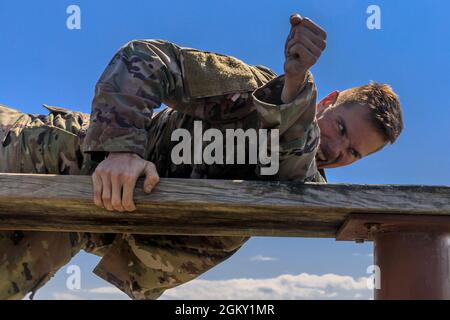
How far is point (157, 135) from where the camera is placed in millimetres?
2213

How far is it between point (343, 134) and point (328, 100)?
230mm

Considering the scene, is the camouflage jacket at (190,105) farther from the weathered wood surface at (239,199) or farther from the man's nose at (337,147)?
the man's nose at (337,147)

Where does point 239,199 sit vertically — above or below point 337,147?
below

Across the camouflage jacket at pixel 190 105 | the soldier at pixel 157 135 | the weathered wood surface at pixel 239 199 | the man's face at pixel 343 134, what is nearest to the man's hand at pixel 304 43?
the soldier at pixel 157 135

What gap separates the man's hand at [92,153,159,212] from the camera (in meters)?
1.52

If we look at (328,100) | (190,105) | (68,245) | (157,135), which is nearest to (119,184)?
(190,105)

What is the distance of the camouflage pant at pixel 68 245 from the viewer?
2.21 meters

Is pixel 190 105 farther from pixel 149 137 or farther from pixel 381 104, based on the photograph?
pixel 381 104

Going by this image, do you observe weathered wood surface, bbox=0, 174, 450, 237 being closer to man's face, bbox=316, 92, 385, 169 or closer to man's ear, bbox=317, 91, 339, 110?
man's face, bbox=316, 92, 385, 169

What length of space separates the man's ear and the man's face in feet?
0.12

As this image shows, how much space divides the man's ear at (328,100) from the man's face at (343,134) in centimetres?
4

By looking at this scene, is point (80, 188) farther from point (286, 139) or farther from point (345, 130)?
point (345, 130)

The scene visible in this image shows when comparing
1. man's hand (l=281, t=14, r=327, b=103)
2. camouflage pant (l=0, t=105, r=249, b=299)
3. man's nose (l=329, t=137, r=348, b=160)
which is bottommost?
camouflage pant (l=0, t=105, r=249, b=299)

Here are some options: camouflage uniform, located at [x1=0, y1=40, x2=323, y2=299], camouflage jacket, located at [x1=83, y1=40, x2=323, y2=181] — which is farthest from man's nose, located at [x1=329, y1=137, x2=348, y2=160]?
camouflage uniform, located at [x1=0, y1=40, x2=323, y2=299]
